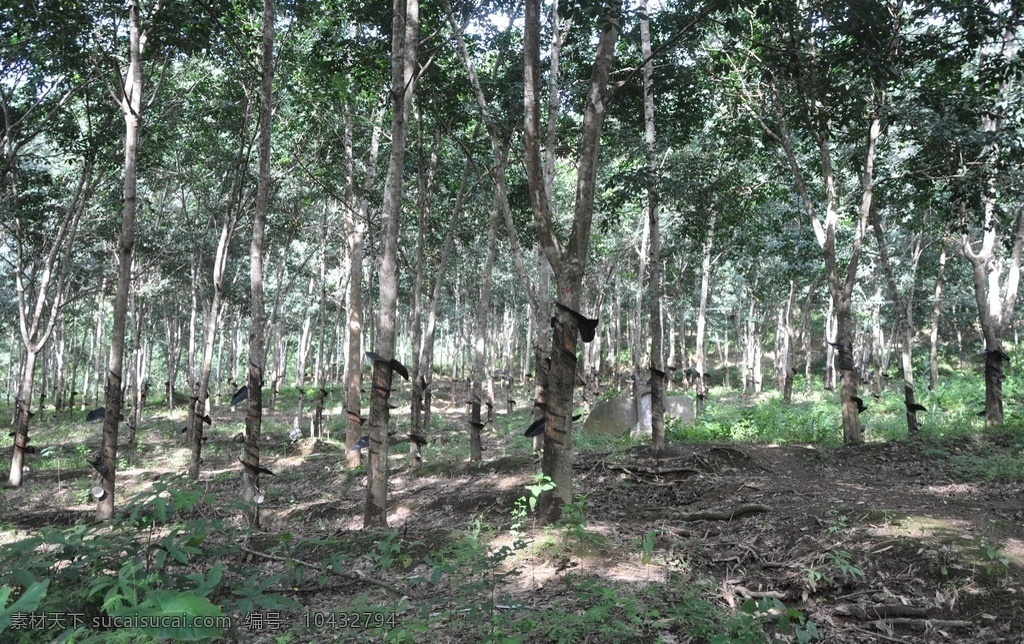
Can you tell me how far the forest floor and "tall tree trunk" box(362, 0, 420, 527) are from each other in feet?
2.01

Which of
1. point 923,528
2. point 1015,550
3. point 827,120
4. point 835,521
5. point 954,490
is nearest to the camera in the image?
point 1015,550

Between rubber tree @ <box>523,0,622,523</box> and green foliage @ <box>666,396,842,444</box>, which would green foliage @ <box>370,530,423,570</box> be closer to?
rubber tree @ <box>523,0,622,523</box>

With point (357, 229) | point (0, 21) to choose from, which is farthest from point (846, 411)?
point (0, 21)

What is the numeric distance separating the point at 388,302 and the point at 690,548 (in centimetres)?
415

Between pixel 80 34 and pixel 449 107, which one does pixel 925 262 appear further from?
pixel 80 34

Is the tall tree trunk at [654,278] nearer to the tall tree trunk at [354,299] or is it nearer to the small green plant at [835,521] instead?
the small green plant at [835,521]

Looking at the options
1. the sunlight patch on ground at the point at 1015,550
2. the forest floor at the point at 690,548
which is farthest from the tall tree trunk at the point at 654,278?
the sunlight patch on ground at the point at 1015,550

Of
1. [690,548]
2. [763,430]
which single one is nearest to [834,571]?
[690,548]

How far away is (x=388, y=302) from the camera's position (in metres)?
7.18

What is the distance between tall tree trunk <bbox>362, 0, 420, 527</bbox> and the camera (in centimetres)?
689

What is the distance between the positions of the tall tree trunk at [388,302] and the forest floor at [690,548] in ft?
2.01

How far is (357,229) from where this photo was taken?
14.0 m

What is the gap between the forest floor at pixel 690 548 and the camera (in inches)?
167

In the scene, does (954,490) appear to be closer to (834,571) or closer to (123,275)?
(834,571)
